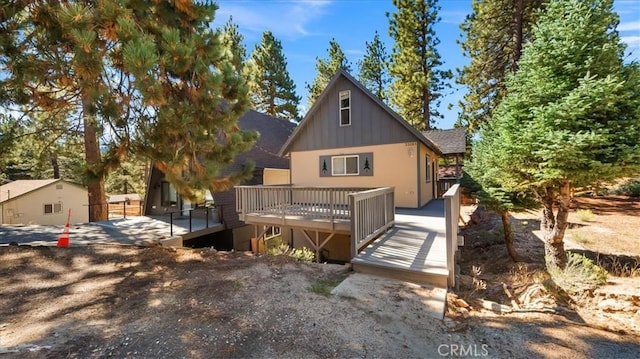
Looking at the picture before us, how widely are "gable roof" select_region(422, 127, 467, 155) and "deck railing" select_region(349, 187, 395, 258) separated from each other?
7.96 meters

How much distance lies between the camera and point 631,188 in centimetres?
1520

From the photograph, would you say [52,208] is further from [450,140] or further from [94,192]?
[450,140]

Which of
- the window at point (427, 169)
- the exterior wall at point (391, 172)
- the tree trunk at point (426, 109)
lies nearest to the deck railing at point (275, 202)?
the exterior wall at point (391, 172)

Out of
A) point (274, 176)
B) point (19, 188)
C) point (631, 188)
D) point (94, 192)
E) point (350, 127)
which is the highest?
point (350, 127)

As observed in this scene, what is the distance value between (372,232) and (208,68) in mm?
4956

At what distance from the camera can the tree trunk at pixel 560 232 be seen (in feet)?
20.0

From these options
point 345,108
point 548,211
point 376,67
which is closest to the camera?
point 548,211

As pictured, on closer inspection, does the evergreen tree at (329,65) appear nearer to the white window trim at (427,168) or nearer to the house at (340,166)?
the house at (340,166)

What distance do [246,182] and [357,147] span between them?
209 inches

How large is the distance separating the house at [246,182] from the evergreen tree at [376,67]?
13.8m

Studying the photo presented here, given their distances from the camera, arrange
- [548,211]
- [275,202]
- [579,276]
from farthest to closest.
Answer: [275,202] → [548,211] → [579,276]

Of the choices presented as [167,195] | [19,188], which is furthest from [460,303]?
[19,188]

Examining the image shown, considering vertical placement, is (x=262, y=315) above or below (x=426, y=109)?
below

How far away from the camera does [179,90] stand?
5.61m
